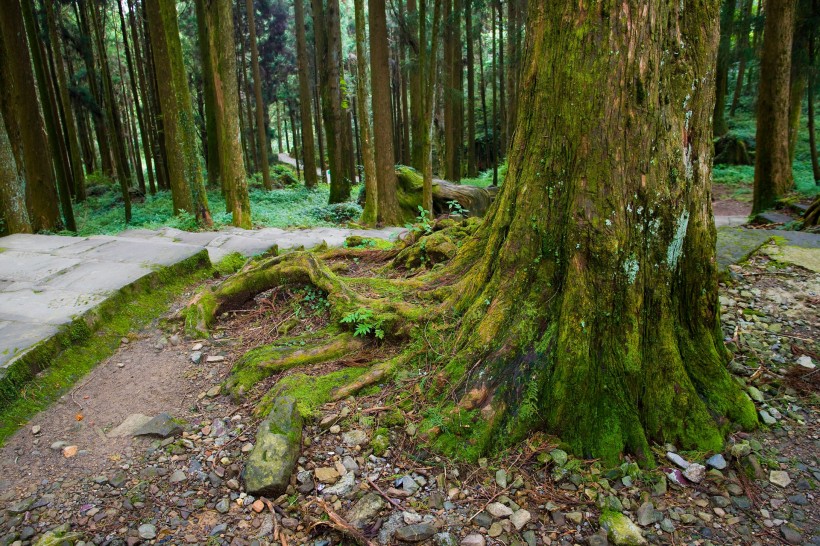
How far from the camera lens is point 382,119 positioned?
36.9ft

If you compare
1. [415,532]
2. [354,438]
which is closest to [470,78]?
[354,438]

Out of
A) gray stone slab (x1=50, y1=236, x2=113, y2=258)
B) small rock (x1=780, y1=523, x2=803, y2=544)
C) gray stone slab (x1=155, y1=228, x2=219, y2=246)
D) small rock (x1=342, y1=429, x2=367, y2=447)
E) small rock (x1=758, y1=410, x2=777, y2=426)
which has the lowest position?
small rock (x1=780, y1=523, x2=803, y2=544)

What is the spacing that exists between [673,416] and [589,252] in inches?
43.6

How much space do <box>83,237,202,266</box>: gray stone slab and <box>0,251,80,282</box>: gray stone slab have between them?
0.99ft

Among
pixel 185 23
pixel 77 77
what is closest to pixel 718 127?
pixel 185 23

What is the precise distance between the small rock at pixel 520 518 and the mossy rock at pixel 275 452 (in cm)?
125

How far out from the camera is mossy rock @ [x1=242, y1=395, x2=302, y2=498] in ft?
8.66

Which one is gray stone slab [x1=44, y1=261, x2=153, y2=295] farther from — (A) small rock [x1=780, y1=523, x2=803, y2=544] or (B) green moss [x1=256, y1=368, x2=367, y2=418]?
(A) small rock [x1=780, y1=523, x2=803, y2=544]

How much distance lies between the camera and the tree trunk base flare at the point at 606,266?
279cm

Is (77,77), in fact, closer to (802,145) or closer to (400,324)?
(400,324)

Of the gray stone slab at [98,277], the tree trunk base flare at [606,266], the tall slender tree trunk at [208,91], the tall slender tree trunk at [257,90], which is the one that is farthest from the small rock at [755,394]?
the tall slender tree trunk at [257,90]

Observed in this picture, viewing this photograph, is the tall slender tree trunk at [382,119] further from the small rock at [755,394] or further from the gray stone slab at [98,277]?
the small rock at [755,394]

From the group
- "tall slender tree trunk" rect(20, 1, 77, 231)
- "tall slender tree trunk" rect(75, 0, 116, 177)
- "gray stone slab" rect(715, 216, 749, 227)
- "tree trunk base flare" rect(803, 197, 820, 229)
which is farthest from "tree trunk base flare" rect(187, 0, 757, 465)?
"tall slender tree trunk" rect(75, 0, 116, 177)

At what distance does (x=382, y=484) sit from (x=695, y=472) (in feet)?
5.69
